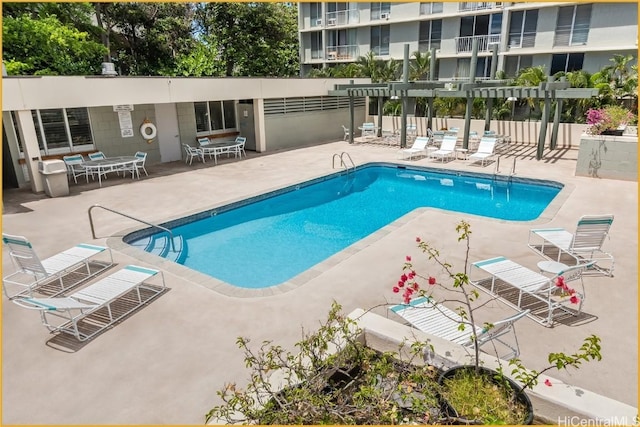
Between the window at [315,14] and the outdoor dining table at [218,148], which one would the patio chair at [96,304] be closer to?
the outdoor dining table at [218,148]

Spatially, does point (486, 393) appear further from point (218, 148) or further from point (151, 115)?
point (151, 115)

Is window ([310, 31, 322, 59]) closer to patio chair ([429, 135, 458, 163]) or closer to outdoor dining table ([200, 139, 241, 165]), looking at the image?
outdoor dining table ([200, 139, 241, 165])

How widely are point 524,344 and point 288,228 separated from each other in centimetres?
704

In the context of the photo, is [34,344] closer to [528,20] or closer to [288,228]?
[288,228]

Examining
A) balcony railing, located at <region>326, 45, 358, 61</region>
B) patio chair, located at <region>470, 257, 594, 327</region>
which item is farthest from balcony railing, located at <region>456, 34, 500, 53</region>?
patio chair, located at <region>470, 257, 594, 327</region>

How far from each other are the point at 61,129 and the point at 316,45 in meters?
26.6

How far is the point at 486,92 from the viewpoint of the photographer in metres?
17.2

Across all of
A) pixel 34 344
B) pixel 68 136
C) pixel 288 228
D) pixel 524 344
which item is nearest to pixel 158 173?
pixel 68 136

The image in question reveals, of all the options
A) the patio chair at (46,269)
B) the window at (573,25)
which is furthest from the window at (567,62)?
the patio chair at (46,269)

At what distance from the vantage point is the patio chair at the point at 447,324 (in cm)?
457

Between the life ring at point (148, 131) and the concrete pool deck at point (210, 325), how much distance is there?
6137 mm

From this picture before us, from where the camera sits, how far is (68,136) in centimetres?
1478

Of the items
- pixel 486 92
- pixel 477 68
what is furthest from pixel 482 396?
pixel 477 68

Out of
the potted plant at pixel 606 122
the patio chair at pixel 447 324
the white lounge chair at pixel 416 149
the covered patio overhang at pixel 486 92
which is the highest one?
the covered patio overhang at pixel 486 92
